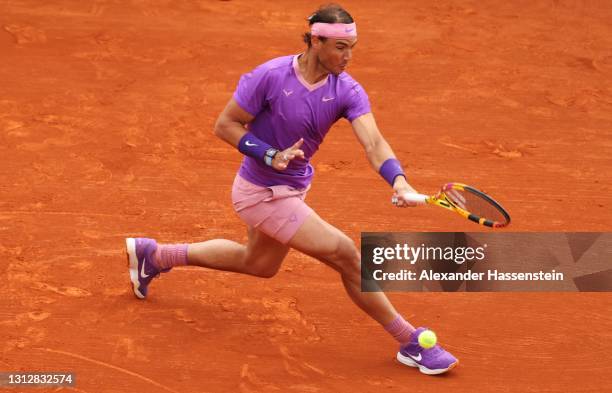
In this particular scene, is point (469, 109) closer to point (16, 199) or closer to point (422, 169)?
point (422, 169)

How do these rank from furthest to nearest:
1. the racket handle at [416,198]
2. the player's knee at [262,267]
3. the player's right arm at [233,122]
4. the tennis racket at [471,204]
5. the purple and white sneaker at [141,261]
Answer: the purple and white sneaker at [141,261]
the player's knee at [262,267]
the player's right arm at [233,122]
the tennis racket at [471,204]
the racket handle at [416,198]

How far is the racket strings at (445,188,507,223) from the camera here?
578 centimetres

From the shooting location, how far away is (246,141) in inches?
229

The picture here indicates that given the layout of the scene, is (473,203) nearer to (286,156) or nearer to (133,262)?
(286,156)

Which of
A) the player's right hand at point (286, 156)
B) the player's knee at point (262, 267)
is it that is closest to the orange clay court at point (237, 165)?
the player's knee at point (262, 267)

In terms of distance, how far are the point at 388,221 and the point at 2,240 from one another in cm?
278

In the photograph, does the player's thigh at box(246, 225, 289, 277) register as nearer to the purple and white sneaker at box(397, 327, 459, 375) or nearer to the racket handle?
the purple and white sneaker at box(397, 327, 459, 375)

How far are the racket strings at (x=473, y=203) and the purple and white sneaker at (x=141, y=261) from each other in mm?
1978

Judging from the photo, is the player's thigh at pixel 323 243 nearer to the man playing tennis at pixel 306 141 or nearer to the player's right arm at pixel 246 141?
the man playing tennis at pixel 306 141

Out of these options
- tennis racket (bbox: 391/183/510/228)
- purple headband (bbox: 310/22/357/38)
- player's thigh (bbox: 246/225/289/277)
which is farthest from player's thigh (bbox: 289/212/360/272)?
purple headband (bbox: 310/22/357/38)

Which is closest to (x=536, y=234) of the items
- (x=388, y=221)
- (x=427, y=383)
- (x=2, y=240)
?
(x=388, y=221)

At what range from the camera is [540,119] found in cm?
995

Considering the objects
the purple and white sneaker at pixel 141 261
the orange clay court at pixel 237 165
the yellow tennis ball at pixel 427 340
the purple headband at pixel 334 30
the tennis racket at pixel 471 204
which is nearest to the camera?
the tennis racket at pixel 471 204

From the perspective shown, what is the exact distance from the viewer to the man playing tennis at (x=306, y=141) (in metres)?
5.75
